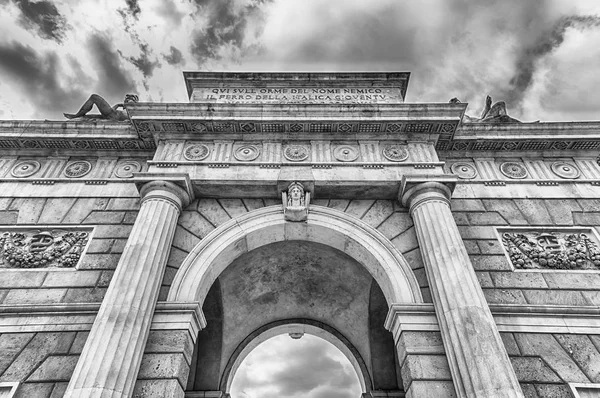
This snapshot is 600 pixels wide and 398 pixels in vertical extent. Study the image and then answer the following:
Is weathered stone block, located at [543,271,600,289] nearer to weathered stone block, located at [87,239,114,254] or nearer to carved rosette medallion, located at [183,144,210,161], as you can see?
carved rosette medallion, located at [183,144,210,161]

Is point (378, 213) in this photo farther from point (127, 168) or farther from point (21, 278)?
point (21, 278)

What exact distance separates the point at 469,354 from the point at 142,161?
9.11m

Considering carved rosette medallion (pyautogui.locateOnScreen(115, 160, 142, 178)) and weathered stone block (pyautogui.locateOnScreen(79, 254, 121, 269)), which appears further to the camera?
carved rosette medallion (pyautogui.locateOnScreen(115, 160, 142, 178))

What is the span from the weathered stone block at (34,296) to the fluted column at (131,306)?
60.5 inches

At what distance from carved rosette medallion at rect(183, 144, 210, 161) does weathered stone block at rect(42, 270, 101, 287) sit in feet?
11.5

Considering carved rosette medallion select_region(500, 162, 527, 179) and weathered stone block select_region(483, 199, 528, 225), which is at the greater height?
carved rosette medallion select_region(500, 162, 527, 179)

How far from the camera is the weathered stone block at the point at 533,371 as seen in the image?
21.7ft

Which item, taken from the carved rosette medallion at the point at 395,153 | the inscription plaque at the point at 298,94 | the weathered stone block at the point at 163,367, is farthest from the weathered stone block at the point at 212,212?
the carved rosette medallion at the point at 395,153

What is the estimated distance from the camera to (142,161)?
1033 cm

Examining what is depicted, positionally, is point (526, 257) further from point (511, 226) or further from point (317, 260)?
point (317, 260)

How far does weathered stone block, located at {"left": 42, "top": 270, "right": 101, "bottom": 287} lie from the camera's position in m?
7.85

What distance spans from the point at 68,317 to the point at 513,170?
11246mm

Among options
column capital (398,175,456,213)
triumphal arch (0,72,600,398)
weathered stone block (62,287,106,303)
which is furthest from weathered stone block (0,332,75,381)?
column capital (398,175,456,213)

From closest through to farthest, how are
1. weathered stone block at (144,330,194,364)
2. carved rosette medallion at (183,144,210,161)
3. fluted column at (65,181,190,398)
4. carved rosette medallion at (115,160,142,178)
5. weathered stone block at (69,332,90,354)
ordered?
fluted column at (65,181,190,398) → weathered stone block at (144,330,194,364) → weathered stone block at (69,332,90,354) → carved rosette medallion at (183,144,210,161) → carved rosette medallion at (115,160,142,178)
